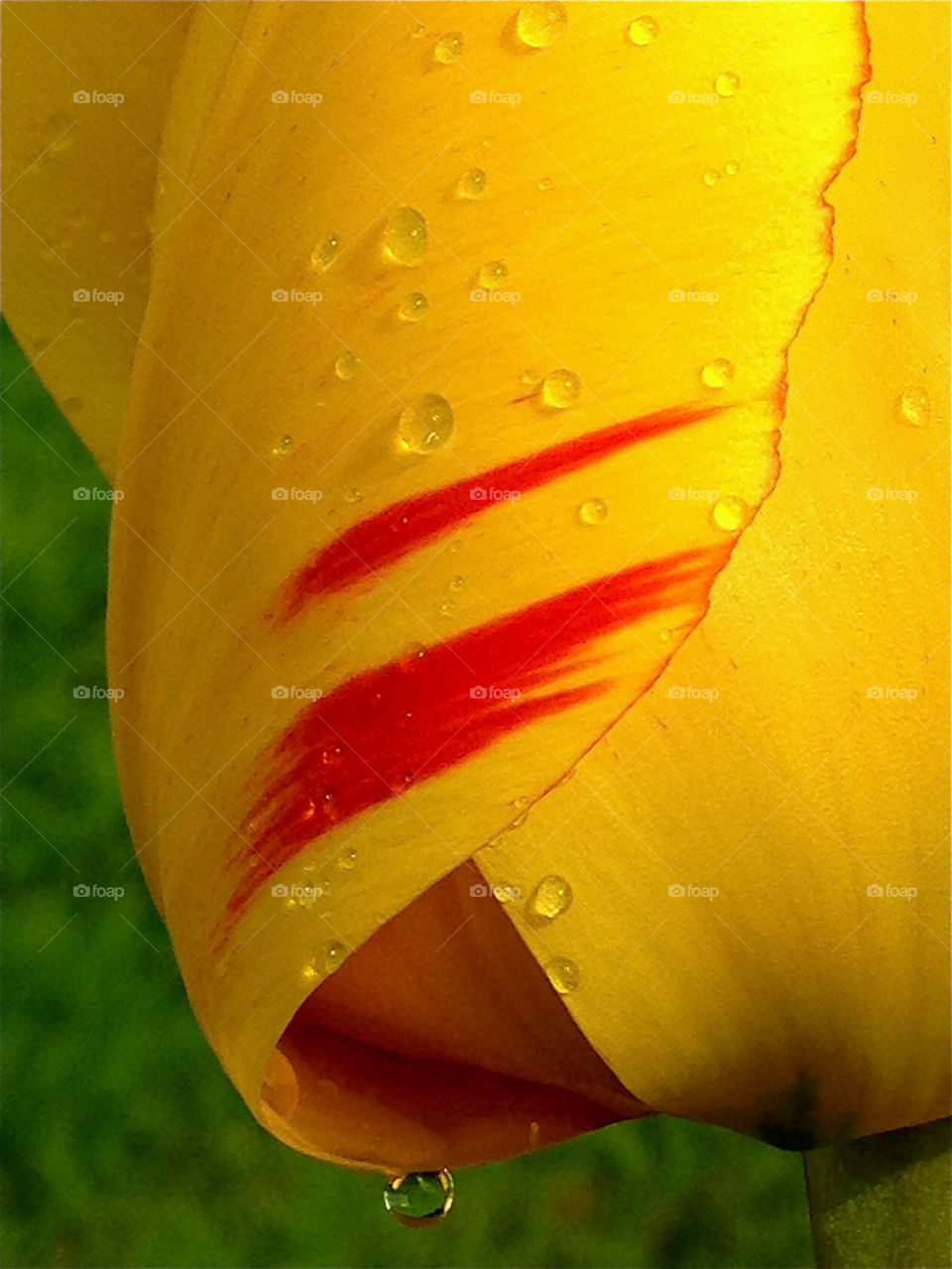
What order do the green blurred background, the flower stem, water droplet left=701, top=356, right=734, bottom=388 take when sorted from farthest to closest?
the green blurred background
the flower stem
water droplet left=701, top=356, right=734, bottom=388

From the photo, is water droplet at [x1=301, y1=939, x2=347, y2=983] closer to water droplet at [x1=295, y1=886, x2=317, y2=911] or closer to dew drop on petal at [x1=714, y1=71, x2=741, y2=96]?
water droplet at [x1=295, y1=886, x2=317, y2=911]

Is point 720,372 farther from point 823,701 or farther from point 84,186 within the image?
point 84,186

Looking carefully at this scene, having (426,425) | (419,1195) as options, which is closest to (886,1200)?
(419,1195)

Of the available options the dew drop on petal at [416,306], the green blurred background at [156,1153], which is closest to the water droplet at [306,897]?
the dew drop on petal at [416,306]

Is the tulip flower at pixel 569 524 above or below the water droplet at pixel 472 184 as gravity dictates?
below

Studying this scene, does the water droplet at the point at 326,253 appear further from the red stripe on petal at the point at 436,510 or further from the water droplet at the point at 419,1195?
the water droplet at the point at 419,1195

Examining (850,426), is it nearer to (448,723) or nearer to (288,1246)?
(448,723)

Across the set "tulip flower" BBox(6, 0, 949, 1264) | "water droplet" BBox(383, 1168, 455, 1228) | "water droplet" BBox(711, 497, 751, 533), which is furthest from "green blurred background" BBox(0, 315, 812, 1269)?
"water droplet" BBox(711, 497, 751, 533)
